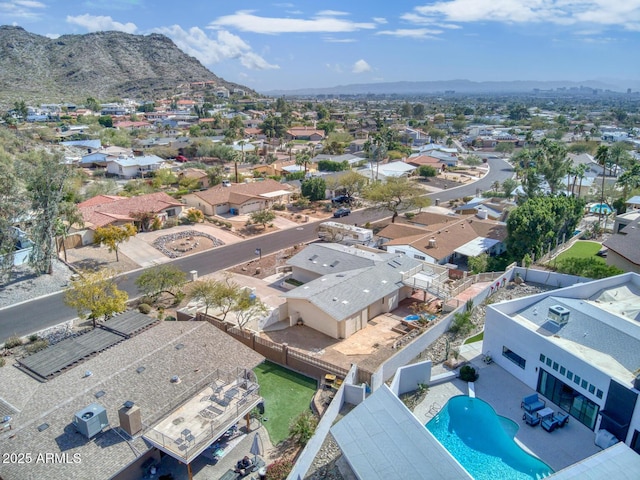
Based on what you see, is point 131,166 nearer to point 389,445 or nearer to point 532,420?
point 389,445

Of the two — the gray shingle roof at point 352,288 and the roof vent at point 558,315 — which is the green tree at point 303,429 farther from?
the roof vent at point 558,315

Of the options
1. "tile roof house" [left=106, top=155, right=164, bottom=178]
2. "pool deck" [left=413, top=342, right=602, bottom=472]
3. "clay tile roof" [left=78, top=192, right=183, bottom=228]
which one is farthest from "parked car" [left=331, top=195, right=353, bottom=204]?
"pool deck" [left=413, top=342, right=602, bottom=472]

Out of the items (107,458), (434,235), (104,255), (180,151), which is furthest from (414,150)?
(107,458)

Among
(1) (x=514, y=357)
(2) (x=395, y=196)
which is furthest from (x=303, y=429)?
(2) (x=395, y=196)

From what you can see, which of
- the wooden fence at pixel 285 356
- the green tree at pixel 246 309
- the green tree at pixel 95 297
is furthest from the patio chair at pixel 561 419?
the green tree at pixel 95 297

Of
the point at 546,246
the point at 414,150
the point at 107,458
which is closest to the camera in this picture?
the point at 107,458

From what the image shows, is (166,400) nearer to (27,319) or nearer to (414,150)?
(27,319)
